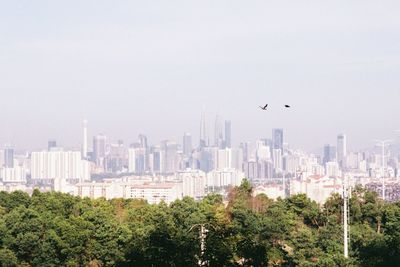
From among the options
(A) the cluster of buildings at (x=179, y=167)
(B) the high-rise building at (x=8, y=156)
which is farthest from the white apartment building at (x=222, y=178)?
(B) the high-rise building at (x=8, y=156)

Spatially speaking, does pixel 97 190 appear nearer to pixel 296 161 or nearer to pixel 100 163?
pixel 296 161

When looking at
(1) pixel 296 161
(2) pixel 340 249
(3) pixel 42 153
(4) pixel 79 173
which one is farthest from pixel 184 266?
(3) pixel 42 153

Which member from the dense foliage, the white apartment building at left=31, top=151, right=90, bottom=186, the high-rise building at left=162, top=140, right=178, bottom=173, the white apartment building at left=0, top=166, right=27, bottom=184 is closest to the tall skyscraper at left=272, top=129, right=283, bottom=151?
the high-rise building at left=162, top=140, right=178, bottom=173

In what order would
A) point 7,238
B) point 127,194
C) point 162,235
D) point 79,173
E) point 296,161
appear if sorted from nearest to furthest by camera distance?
1. point 162,235
2. point 7,238
3. point 127,194
4. point 296,161
5. point 79,173

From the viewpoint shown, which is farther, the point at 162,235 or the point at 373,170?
the point at 373,170

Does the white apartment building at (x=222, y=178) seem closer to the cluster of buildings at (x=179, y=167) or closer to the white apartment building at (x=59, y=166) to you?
the cluster of buildings at (x=179, y=167)

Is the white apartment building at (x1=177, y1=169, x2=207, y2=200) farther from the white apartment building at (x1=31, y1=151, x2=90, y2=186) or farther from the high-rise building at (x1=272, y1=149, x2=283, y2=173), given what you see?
the white apartment building at (x1=31, y1=151, x2=90, y2=186)
